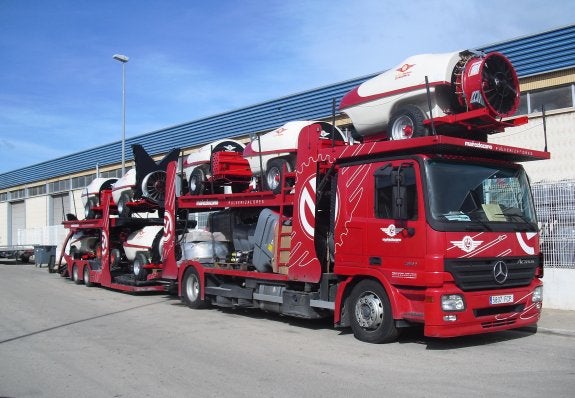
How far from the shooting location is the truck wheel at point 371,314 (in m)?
7.75

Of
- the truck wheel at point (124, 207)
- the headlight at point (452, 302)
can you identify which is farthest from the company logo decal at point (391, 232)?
the truck wheel at point (124, 207)

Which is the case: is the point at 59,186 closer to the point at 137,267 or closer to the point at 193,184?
the point at 137,267

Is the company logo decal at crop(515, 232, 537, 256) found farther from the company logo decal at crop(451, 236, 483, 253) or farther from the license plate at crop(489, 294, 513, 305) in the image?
the company logo decal at crop(451, 236, 483, 253)

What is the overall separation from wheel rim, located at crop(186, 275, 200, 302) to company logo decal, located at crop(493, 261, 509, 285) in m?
6.81

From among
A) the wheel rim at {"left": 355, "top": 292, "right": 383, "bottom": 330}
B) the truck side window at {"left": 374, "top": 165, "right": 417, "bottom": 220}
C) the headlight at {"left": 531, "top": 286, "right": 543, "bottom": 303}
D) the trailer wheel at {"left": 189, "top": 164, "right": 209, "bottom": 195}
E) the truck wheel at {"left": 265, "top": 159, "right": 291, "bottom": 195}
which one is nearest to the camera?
the truck side window at {"left": 374, "top": 165, "right": 417, "bottom": 220}

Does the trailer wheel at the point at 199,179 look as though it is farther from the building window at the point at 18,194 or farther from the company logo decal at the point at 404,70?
the building window at the point at 18,194

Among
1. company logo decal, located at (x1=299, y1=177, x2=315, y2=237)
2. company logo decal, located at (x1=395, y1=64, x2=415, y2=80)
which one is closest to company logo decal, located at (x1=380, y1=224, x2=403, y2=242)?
company logo decal, located at (x1=299, y1=177, x2=315, y2=237)

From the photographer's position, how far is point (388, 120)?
339 inches

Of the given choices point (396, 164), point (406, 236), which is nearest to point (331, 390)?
point (406, 236)

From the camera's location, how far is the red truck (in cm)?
729

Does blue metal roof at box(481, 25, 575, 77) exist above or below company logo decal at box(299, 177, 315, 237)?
above

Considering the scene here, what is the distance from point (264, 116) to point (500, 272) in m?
18.0

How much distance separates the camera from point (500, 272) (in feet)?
24.8

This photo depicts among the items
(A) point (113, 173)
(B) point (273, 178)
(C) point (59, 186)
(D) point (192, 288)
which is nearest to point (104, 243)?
(D) point (192, 288)
